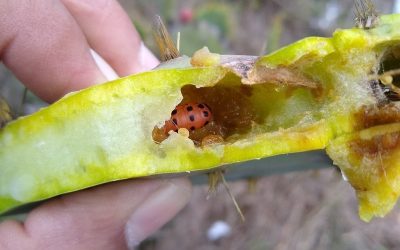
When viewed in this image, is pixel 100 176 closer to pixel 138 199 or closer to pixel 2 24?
pixel 138 199

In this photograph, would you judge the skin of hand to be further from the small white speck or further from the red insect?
the small white speck

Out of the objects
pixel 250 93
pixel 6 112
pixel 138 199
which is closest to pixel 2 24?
pixel 6 112

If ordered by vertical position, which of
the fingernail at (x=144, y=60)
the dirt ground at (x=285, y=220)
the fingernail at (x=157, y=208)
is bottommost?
the dirt ground at (x=285, y=220)

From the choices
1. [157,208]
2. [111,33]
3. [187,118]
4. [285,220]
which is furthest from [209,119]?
[285,220]

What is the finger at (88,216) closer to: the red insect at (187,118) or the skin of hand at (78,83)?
the skin of hand at (78,83)

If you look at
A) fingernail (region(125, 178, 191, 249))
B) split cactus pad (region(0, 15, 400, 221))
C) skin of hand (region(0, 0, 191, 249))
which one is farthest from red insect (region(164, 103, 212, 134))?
fingernail (region(125, 178, 191, 249))

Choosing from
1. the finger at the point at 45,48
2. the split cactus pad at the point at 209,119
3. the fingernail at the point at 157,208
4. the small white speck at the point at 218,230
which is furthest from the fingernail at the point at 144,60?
the small white speck at the point at 218,230
